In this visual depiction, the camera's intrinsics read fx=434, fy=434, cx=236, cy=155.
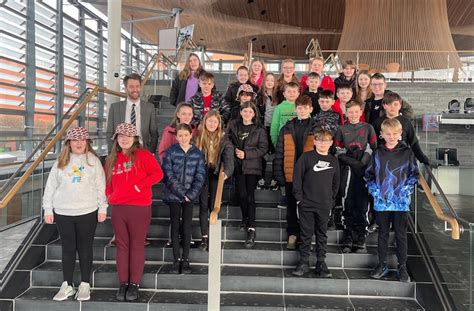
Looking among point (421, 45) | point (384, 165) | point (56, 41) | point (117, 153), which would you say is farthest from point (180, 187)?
point (421, 45)

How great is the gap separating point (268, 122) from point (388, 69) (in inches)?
410

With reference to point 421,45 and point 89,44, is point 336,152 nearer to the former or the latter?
point 421,45

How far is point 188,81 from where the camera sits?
20.1 feet

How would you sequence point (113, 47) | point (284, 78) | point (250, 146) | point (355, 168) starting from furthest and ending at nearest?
1. point (113, 47)
2. point (284, 78)
3. point (250, 146)
4. point (355, 168)

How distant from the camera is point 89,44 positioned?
55.9 feet

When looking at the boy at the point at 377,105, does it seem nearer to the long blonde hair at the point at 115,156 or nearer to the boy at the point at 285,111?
the boy at the point at 285,111

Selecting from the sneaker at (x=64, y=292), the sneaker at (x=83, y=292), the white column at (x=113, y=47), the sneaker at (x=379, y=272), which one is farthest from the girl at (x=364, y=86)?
the white column at (x=113, y=47)

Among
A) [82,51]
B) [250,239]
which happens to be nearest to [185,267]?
[250,239]

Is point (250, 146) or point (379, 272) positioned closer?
point (379, 272)

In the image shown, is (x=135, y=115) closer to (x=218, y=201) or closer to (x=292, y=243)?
(x=218, y=201)

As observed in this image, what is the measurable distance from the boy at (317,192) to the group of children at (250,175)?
0.01m

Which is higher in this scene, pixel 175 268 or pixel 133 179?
pixel 133 179

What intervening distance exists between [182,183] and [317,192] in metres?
1.38

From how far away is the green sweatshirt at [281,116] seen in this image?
5.20m
